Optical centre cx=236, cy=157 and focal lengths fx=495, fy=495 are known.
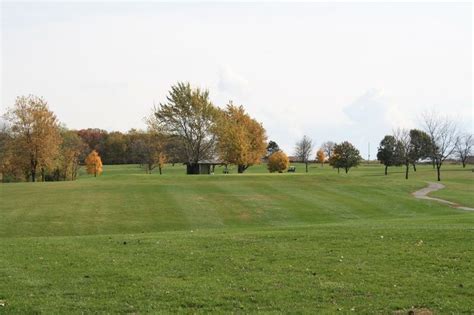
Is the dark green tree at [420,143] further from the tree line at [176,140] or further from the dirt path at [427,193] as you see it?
the dirt path at [427,193]

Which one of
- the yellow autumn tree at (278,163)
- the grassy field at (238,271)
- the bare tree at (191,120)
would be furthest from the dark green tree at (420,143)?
the grassy field at (238,271)

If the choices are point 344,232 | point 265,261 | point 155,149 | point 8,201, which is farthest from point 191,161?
point 265,261

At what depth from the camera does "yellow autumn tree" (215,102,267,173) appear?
65938 millimetres

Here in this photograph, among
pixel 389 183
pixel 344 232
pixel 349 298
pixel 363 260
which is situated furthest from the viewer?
pixel 389 183

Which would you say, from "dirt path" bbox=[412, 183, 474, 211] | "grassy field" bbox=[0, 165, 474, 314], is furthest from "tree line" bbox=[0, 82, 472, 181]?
"grassy field" bbox=[0, 165, 474, 314]

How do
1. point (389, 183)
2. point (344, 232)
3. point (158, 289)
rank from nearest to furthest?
1. point (158, 289)
2. point (344, 232)
3. point (389, 183)

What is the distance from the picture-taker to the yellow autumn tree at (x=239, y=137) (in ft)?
216

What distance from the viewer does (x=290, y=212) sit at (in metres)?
28.6

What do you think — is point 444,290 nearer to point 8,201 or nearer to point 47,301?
point 47,301

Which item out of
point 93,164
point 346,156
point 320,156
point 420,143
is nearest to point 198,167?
point 93,164

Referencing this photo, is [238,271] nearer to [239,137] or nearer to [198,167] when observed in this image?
[198,167]

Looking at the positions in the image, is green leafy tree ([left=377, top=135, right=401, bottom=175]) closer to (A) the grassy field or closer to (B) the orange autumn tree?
(B) the orange autumn tree

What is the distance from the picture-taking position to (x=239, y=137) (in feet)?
220

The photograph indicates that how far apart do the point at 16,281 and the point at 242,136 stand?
58.5 m
